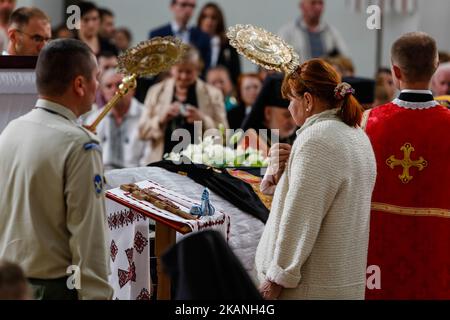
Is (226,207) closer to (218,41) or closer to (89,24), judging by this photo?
(89,24)

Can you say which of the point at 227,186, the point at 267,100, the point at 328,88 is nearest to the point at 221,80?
the point at 267,100

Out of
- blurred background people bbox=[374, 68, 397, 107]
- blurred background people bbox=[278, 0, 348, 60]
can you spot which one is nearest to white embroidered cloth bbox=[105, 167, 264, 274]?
blurred background people bbox=[374, 68, 397, 107]

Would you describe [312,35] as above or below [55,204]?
below

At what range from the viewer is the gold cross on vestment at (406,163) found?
4750mm

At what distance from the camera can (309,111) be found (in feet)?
14.0

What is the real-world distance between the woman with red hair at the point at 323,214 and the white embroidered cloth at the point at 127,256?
1.28 m

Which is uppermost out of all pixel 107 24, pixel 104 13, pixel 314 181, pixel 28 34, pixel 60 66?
pixel 60 66

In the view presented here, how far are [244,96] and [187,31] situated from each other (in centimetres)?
170

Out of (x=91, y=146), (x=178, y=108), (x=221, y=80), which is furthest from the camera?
(x=221, y=80)

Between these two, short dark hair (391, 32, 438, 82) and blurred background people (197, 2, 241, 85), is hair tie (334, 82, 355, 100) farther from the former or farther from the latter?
blurred background people (197, 2, 241, 85)

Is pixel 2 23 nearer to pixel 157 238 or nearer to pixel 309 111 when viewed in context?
pixel 157 238

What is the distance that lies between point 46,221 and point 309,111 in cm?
115

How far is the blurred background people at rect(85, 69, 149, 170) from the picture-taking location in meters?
9.59

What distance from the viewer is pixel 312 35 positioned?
1228 cm
